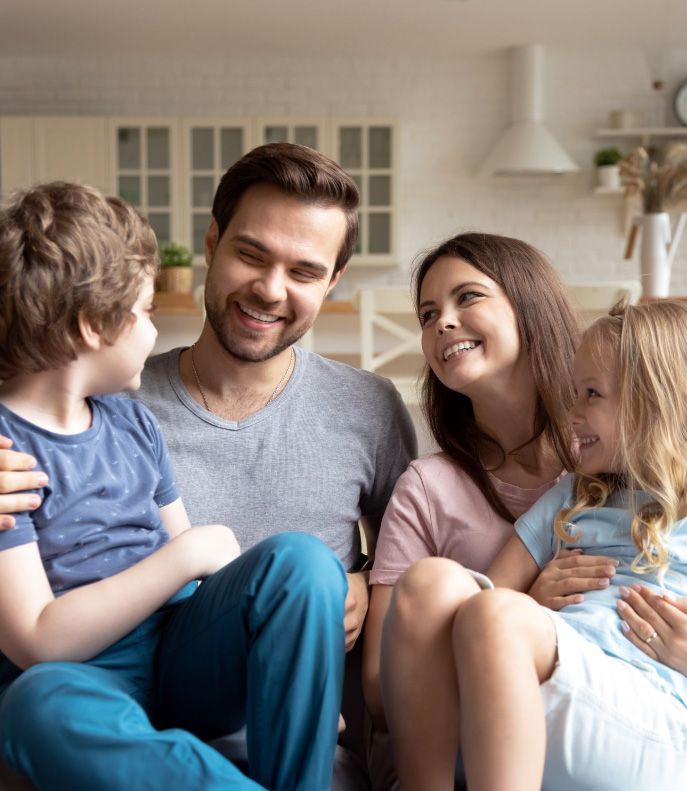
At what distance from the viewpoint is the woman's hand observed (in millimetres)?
1346

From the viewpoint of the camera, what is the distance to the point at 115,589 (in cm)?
114

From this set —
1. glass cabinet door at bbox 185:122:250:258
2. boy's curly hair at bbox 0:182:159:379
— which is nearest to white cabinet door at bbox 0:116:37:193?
glass cabinet door at bbox 185:122:250:258

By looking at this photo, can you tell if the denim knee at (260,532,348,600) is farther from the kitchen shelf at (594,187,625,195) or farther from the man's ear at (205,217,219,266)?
the kitchen shelf at (594,187,625,195)

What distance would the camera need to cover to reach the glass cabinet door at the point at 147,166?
6.29 m

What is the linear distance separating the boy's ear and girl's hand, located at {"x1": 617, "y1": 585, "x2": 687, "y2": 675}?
0.76m

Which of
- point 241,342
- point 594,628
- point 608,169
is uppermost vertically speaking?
point 608,169

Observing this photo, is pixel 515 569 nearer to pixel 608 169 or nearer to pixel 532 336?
pixel 532 336

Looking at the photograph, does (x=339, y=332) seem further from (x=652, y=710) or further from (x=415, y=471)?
(x=652, y=710)

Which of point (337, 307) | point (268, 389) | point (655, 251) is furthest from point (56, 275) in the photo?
point (337, 307)

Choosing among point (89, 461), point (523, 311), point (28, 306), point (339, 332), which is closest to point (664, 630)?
point (523, 311)

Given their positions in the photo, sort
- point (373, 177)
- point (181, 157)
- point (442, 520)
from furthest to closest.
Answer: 1. point (373, 177)
2. point (181, 157)
3. point (442, 520)

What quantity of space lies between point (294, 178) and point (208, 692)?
0.86 meters

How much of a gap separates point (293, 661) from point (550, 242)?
5.73 meters

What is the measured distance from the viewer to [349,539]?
174cm
